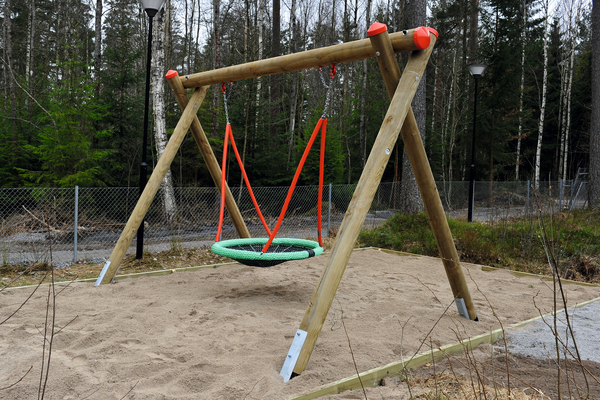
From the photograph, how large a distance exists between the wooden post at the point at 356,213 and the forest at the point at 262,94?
6037 mm

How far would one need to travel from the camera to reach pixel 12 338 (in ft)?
9.34

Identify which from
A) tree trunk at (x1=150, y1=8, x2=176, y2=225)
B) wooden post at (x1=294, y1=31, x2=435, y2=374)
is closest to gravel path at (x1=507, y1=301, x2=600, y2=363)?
wooden post at (x1=294, y1=31, x2=435, y2=374)

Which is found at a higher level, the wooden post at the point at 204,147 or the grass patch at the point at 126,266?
the wooden post at the point at 204,147

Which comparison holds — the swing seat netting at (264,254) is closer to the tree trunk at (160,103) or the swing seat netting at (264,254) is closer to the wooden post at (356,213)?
the wooden post at (356,213)

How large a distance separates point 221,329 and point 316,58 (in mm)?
2360

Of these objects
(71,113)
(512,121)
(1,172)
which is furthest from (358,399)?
(512,121)

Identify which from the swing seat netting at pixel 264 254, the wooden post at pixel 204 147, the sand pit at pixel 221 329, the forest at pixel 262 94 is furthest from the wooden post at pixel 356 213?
the forest at pixel 262 94

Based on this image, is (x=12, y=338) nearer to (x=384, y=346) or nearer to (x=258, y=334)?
(x=258, y=334)

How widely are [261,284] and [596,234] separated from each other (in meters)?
5.66

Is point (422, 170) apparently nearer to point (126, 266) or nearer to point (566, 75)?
point (126, 266)

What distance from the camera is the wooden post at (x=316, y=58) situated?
2.99 metres

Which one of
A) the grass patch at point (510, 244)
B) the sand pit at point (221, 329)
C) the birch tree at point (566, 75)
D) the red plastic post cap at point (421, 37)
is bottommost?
the sand pit at point (221, 329)

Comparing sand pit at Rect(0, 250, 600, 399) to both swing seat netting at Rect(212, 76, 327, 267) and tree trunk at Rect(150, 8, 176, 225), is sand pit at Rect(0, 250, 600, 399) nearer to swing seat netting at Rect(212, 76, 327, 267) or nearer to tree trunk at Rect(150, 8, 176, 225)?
swing seat netting at Rect(212, 76, 327, 267)

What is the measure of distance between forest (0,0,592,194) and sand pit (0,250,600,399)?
16.7 feet
